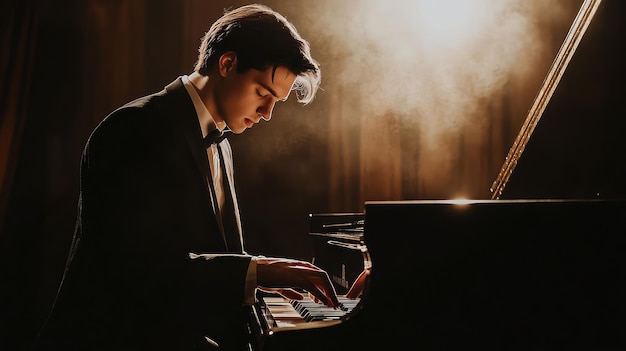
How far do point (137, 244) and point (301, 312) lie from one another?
1.65 ft

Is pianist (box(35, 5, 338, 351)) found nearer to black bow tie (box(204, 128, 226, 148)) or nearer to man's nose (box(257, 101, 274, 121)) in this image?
black bow tie (box(204, 128, 226, 148))

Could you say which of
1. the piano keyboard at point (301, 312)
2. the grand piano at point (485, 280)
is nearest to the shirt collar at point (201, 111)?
the piano keyboard at point (301, 312)

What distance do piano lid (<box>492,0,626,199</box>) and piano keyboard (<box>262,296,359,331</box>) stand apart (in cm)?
78

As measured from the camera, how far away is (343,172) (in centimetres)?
393

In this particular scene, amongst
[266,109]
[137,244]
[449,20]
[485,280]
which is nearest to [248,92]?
[266,109]

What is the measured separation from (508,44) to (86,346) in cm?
365

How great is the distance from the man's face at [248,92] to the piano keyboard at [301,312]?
Answer: 0.62 meters

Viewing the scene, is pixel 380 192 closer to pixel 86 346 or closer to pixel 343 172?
pixel 343 172

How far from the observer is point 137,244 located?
1555 mm

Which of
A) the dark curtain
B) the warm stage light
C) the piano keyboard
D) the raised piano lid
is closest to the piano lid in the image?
the raised piano lid

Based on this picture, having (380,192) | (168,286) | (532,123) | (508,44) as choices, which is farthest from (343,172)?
(168,286)

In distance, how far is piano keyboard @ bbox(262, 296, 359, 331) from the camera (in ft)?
4.68

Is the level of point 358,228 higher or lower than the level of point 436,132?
lower

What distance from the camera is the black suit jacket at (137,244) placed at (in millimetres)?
1540
